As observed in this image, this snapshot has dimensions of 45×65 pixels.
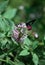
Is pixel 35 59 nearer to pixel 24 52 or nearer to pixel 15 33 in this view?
pixel 24 52

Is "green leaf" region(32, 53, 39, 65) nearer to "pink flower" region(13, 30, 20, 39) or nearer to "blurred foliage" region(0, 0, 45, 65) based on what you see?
"blurred foliage" region(0, 0, 45, 65)

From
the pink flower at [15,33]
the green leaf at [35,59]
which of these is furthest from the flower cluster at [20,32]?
the green leaf at [35,59]

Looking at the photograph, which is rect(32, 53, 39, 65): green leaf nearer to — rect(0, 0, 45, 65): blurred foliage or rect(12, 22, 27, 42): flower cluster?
rect(0, 0, 45, 65): blurred foliage

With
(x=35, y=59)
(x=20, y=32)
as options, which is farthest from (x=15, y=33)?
(x=35, y=59)

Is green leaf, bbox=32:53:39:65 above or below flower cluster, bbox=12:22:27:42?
below

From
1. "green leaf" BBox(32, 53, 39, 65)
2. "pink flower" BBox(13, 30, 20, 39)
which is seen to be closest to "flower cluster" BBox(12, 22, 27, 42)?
"pink flower" BBox(13, 30, 20, 39)

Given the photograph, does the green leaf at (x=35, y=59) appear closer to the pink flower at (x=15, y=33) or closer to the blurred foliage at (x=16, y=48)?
the blurred foliage at (x=16, y=48)

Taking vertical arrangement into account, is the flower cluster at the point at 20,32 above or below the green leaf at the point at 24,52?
above

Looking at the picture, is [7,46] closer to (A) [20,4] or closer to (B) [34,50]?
(B) [34,50]

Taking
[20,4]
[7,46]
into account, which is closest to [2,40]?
[7,46]

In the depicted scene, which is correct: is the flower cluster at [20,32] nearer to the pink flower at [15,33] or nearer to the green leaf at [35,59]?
the pink flower at [15,33]

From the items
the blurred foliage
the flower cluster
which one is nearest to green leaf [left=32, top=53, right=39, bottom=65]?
the blurred foliage

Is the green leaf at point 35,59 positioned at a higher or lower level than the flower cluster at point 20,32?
lower
